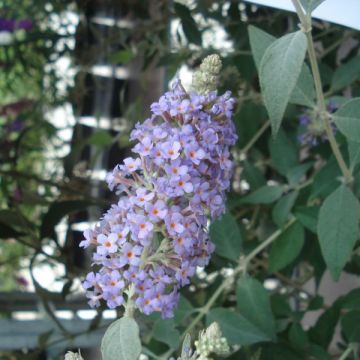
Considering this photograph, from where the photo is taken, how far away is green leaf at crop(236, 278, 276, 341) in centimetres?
71

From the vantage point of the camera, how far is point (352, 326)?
2.47 ft

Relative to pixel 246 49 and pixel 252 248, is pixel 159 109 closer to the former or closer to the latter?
pixel 252 248

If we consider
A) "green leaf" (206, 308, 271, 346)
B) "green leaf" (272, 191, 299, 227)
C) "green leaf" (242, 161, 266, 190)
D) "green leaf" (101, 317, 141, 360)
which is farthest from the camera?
"green leaf" (242, 161, 266, 190)

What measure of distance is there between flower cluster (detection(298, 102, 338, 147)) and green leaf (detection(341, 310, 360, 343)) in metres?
0.21

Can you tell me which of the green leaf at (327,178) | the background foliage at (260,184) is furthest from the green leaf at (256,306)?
the green leaf at (327,178)

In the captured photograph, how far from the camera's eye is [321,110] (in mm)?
581

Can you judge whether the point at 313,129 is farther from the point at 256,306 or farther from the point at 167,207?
the point at 167,207

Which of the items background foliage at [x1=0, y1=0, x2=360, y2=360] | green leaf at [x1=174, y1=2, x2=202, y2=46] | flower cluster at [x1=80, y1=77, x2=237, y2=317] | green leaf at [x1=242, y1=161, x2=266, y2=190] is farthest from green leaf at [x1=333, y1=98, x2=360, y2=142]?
green leaf at [x1=174, y1=2, x2=202, y2=46]

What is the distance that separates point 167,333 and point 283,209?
7.5 inches

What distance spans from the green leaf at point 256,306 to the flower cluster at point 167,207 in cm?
23

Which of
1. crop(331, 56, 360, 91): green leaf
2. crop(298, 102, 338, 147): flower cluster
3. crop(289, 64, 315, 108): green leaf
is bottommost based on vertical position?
crop(289, 64, 315, 108): green leaf

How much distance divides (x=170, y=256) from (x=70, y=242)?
665 mm

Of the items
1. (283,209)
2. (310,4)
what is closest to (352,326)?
(283,209)

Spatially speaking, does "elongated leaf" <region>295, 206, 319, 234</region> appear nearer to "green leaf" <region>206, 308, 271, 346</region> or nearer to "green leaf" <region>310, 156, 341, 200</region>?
"green leaf" <region>310, 156, 341, 200</region>
